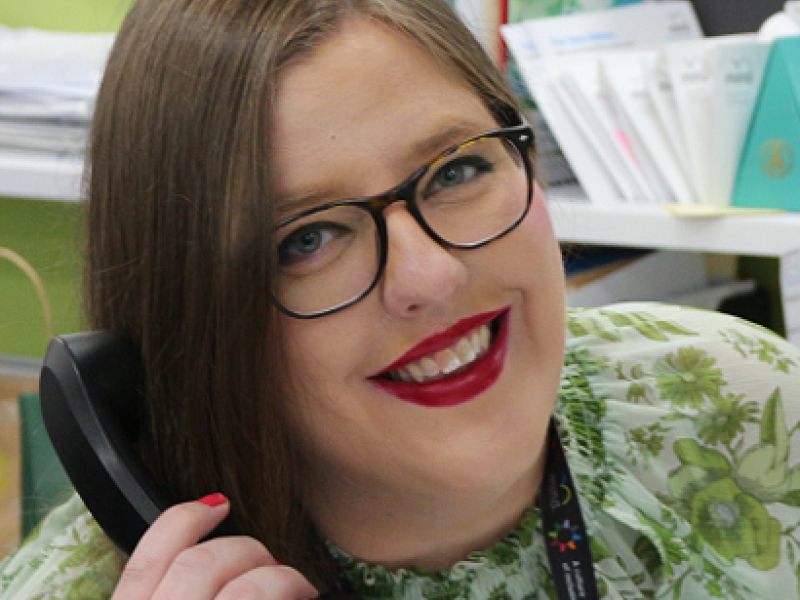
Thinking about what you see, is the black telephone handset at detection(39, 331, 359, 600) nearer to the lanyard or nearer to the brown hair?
the brown hair

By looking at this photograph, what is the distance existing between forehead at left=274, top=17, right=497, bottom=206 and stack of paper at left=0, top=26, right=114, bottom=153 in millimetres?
1048

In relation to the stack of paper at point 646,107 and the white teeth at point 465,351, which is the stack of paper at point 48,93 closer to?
the stack of paper at point 646,107

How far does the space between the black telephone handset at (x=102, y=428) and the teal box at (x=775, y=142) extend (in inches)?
34.6

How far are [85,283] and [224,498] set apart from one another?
10.6 inches

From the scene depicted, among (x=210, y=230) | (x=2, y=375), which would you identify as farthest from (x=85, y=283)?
(x=2, y=375)

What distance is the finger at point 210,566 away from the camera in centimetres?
74

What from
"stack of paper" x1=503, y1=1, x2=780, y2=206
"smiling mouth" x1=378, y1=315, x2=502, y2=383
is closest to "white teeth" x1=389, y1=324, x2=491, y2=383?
"smiling mouth" x1=378, y1=315, x2=502, y2=383

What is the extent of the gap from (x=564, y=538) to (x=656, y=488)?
0.16 m

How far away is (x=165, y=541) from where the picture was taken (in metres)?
0.78

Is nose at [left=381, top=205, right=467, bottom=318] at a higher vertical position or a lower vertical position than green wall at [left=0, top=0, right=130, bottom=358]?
higher

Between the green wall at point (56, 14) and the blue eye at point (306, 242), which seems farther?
the green wall at point (56, 14)

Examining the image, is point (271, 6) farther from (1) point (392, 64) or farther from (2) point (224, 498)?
(2) point (224, 498)

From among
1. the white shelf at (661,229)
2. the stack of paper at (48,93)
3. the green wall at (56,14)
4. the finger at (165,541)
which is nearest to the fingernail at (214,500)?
the finger at (165,541)

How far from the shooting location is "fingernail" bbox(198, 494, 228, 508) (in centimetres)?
83
